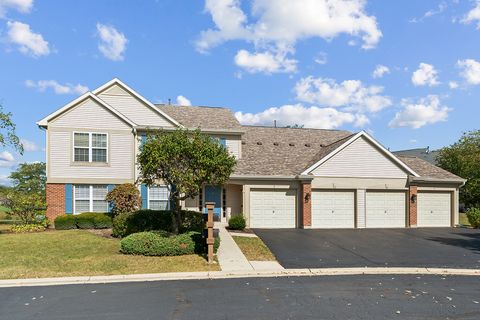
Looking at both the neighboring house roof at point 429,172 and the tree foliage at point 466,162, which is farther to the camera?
the tree foliage at point 466,162

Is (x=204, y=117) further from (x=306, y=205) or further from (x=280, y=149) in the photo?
(x=306, y=205)

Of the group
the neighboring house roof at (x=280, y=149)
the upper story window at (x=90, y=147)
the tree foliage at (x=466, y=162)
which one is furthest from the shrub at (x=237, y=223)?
the tree foliage at (x=466, y=162)

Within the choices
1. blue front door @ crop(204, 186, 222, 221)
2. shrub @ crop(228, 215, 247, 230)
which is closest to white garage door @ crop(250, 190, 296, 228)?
shrub @ crop(228, 215, 247, 230)

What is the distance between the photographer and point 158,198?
70.3ft

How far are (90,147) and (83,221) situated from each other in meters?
4.11

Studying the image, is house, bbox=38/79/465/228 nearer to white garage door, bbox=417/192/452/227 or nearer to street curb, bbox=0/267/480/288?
white garage door, bbox=417/192/452/227

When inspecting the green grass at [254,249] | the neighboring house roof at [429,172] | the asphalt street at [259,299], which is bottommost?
the green grass at [254,249]

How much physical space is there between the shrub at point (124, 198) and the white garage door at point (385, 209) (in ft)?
42.8

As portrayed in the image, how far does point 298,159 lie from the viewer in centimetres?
2383

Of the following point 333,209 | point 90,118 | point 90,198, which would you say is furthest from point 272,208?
point 90,118

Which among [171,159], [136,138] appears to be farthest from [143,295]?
[136,138]

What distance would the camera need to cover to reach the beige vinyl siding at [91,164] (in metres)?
20.3

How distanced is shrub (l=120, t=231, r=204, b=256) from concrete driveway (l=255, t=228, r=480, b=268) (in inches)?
122

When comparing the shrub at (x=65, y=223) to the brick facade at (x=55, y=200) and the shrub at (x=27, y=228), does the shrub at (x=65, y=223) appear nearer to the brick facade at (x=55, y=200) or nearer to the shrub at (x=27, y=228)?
the shrub at (x=27, y=228)
